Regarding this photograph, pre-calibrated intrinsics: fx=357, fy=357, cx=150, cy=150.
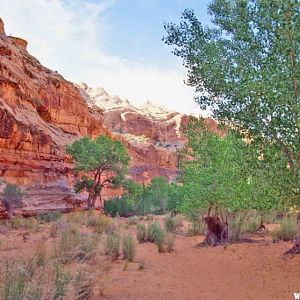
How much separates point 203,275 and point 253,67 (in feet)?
18.6

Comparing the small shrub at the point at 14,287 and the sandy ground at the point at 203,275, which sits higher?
the small shrub at the point at 14,287

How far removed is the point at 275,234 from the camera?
15617 mm

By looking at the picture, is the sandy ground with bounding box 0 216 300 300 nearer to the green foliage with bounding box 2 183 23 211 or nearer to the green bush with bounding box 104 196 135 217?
the green foliage with bounding box 2 183 23 211

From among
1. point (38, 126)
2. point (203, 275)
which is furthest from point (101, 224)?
point (38, 126)

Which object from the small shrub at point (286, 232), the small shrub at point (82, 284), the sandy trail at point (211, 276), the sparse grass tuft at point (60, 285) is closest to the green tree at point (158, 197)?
the small shrub at point (286, 232)

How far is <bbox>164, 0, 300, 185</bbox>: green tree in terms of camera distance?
7.95m

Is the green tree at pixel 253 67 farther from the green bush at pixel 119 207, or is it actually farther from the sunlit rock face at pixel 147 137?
the sunlit rock face at pixel 147 137

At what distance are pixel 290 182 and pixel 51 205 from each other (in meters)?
34.5

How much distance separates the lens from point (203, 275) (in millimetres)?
9680

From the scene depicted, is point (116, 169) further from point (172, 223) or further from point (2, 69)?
point (2, 69)

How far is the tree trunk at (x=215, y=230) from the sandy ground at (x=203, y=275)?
1.56 m

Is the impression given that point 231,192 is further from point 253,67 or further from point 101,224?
point 101,224

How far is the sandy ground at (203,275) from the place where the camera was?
7.51 metres

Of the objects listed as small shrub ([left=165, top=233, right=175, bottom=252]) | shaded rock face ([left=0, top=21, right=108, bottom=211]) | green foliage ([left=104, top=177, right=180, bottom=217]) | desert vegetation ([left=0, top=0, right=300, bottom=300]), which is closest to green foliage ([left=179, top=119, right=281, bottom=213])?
desert vegetation ([left=0, top=0, right=300, bottom=300])
